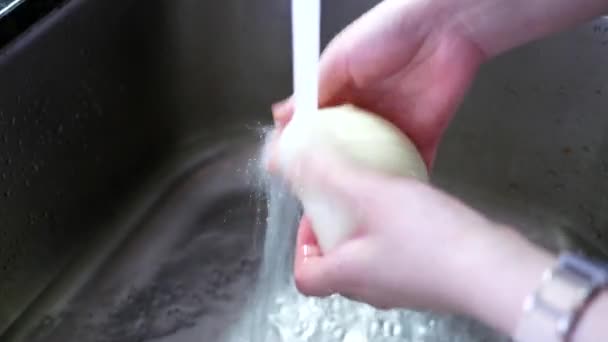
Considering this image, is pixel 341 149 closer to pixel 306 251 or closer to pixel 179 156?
pixel 306 251

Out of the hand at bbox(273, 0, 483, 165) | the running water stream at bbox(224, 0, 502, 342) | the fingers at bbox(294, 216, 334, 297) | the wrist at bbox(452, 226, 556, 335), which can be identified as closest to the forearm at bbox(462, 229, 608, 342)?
the wrist at bbox(452, 226, 556, 335)

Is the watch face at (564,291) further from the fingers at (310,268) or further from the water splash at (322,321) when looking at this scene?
the water splash at (322,321)

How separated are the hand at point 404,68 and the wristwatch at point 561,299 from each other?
23 cm

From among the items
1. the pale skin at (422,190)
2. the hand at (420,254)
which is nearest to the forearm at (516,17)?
the pale skin at (422,190)

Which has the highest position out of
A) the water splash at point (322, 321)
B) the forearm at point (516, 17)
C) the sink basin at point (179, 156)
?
the forearm at point (516, 17)

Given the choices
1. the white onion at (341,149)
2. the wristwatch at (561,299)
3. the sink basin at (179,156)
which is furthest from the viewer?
the sink basin at (179,156)

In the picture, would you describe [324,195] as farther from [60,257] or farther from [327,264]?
[60,257]

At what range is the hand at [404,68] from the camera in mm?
545

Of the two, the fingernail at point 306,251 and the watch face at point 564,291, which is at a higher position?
the watch face at point 564,291

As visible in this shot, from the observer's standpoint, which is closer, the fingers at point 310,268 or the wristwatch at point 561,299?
the wristwatch at point 561,299

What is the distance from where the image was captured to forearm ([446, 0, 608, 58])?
1.77 feet

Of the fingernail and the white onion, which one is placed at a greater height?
the white onion

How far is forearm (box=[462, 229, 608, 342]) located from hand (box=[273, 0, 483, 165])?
209 millimetres

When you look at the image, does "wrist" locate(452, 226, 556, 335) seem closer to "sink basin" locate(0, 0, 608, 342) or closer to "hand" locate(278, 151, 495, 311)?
"hand" locate(278, 151, 495, 311)
